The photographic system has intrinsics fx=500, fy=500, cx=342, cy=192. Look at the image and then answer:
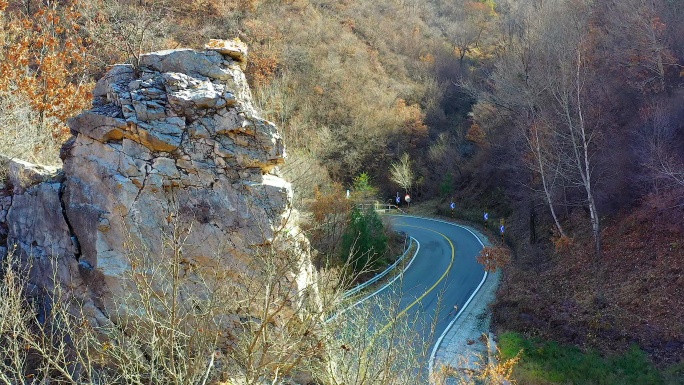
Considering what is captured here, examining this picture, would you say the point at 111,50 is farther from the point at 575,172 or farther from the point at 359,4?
the point at 359,4

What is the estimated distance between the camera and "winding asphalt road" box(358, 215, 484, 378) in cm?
1730

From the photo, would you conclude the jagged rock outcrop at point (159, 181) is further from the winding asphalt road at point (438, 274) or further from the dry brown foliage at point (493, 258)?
the dry brown foliage at point (493, 258)

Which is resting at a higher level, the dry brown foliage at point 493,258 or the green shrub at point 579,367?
the green shrub at point 579,367

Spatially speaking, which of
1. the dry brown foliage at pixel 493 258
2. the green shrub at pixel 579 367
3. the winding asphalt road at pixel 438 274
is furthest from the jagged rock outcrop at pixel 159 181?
the dry brown foliage at pixel 493 258

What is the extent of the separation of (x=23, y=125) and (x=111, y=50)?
13.5 metres

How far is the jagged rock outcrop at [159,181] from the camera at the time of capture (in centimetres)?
877

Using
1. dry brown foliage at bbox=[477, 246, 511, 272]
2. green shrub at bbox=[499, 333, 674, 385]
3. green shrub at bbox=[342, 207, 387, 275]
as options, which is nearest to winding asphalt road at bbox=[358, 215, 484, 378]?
dry brown foliage at bbox=[477, 246, 511, 272]

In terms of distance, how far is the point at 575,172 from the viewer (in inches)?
811

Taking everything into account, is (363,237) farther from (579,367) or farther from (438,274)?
(579,367)

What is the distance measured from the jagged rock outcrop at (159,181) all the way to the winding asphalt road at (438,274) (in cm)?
751

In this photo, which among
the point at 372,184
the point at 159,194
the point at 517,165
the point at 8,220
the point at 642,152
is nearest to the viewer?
the point at 159,194

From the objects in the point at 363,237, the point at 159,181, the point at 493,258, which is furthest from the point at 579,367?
the point at 159,181

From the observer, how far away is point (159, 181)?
8.79 metres

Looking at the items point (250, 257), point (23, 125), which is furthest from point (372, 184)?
point (250, 257)
